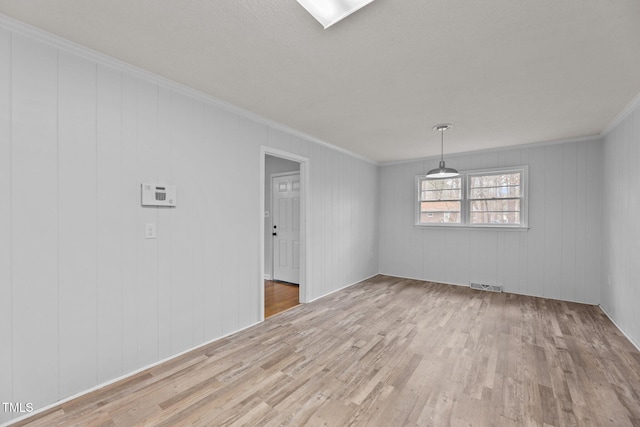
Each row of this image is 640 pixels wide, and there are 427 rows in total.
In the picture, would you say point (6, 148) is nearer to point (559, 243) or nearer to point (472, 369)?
point (472, 369)

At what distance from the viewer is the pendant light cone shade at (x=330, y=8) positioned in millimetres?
1556

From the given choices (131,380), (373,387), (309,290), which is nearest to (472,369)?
(373,387)

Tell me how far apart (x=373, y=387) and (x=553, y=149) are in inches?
185

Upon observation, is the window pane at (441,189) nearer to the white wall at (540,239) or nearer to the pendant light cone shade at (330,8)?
the white wall at (540,239)

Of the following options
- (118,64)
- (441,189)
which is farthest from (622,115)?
(118,64)

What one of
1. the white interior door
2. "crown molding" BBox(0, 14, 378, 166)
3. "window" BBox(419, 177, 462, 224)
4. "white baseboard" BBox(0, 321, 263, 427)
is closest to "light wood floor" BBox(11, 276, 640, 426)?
"white baseboard" BBox(0, 321, 263, 427)

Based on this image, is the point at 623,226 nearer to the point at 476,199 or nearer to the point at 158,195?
the point at 476,199

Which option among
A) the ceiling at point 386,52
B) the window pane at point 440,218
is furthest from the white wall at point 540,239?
the ceiling at point 386,52

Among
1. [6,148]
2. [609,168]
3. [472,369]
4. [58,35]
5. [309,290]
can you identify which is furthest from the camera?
Answer: [309,290]

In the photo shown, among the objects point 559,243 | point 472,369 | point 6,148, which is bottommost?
point 472,369

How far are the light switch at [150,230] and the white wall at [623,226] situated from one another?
4.71m

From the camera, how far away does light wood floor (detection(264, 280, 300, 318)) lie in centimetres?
399

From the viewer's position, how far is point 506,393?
6.99ft

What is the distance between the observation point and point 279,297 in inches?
179
